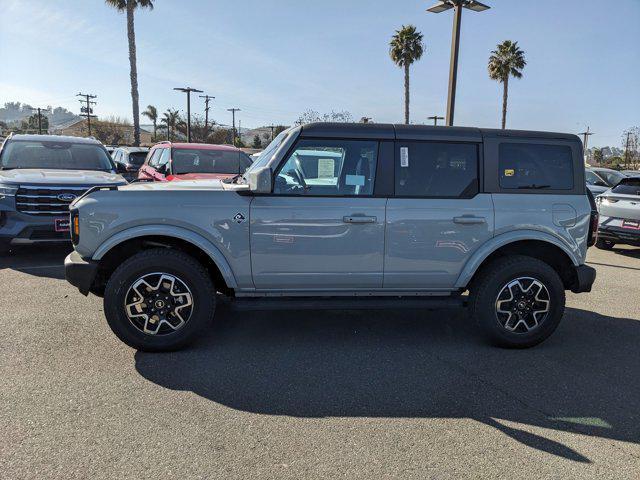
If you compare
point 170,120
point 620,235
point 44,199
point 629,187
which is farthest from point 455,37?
point 170,120

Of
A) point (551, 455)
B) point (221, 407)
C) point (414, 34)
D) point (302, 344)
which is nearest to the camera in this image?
point (551, 455)

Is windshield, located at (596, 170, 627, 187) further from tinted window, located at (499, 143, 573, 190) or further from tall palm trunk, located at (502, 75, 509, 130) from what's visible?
tall palm trunk, located at (502, 75, 509, 130)

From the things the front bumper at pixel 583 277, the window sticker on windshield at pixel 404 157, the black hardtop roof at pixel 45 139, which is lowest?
the front bumper at pixel 583 277

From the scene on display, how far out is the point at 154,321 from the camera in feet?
13.3

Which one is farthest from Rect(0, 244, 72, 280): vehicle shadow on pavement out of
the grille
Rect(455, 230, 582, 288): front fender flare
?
Rect(455, 230, 582, 288): front fender flare

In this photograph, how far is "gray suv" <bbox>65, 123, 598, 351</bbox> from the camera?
3.99 meters

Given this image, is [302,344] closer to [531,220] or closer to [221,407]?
[221,407]

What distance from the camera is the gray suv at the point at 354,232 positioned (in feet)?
13.1

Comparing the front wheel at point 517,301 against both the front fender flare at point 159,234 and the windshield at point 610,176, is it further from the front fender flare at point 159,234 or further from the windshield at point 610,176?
the windshield at point 610,176

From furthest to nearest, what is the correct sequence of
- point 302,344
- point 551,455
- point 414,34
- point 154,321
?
point 414,34, point 302,344, point 154,321, point 551,455

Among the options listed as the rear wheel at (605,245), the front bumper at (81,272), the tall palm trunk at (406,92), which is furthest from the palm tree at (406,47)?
the front bumper at (81,272)

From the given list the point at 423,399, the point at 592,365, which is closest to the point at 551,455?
the point at 423,399

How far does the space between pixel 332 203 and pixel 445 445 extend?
2.05 m

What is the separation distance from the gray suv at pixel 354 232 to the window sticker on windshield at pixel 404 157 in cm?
1
